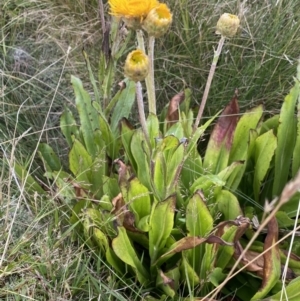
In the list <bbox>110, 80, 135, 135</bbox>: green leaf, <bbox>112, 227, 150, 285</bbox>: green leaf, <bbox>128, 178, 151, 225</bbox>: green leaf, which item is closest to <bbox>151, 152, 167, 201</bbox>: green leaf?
<bbox>128, 178, 151, 225</bbox>: green leaf

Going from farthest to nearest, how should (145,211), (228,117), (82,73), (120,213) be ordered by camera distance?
1. (82,73)
2. (228,117)
3. (145,211)
4. (120,213)

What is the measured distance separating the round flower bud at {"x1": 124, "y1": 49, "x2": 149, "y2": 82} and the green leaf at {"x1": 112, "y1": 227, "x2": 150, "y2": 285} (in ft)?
1.28

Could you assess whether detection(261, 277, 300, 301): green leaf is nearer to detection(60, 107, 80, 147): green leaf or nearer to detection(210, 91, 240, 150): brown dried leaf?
detection(210, 91, 240, 150): brown dried leaf

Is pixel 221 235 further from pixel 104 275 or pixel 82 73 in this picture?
pixel 82 73

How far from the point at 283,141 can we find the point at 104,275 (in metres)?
0.64

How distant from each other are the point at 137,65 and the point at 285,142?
2.12 feet

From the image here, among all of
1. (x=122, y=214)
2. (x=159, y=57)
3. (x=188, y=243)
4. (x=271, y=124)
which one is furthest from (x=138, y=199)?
(x=159, y=57)

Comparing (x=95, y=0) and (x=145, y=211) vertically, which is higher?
(x=95, y=0)

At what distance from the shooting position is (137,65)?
3.45 feet

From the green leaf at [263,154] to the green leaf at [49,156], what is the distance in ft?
2.08

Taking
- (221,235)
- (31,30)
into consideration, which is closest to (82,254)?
(221,235)

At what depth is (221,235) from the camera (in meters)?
1.30

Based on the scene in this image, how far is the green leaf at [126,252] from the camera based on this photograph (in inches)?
49.2

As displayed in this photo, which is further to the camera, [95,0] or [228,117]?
[95,0]
